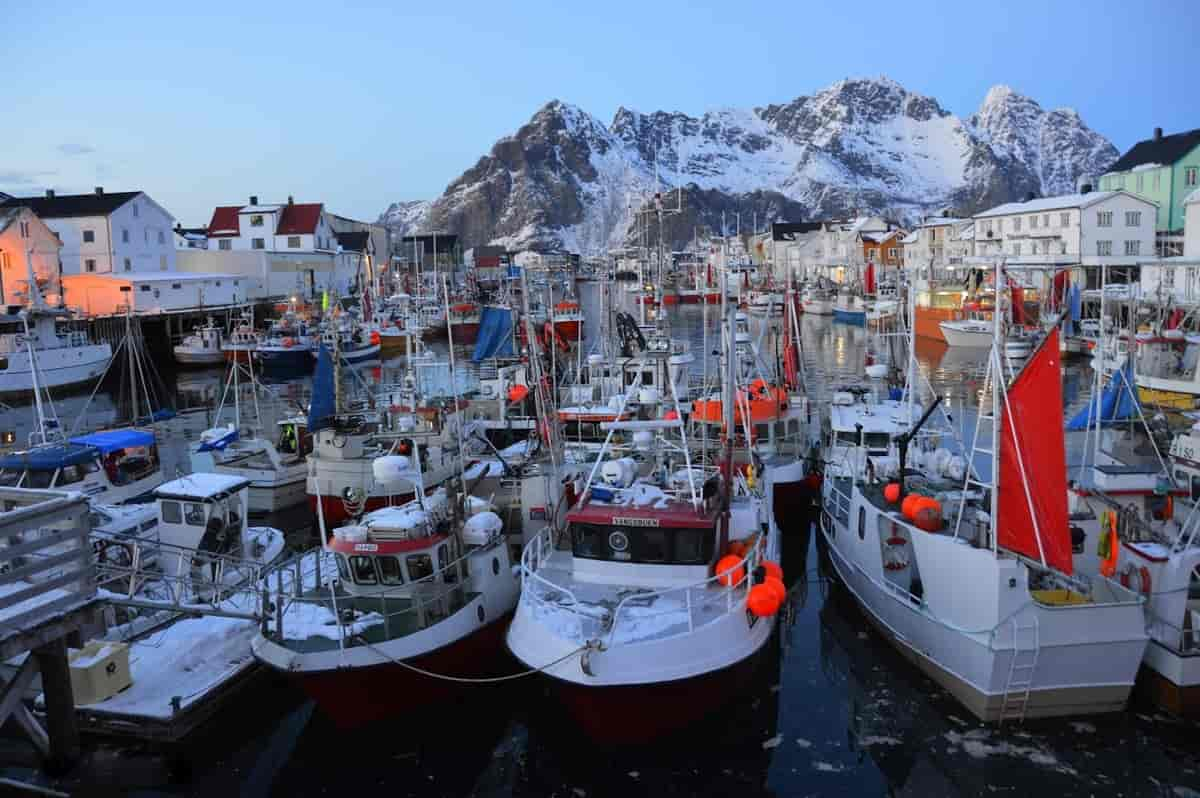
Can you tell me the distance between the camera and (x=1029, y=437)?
42.1ft

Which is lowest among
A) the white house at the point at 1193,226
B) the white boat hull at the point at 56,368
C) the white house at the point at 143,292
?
the white boat hull at the point at 56,368

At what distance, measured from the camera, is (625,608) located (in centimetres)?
1301

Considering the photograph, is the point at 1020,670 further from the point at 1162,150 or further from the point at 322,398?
the point at 1162,150

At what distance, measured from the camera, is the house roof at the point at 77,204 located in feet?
225

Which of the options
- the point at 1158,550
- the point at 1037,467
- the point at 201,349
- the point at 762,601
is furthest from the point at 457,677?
the point at 201,349

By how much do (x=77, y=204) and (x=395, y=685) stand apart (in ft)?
228

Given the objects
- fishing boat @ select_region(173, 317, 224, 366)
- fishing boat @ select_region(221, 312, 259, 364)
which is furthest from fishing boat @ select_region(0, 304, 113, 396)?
fishing boat @ select_region(221, 312, 259, 364)

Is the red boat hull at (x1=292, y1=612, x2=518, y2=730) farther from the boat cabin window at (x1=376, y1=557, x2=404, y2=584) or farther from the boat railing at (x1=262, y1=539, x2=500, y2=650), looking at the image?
the boat cabin window at (x1=376, y1=557, x2=404, y2=584)

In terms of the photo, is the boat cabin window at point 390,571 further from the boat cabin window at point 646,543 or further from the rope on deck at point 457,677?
the boat cabin window at point 646,543

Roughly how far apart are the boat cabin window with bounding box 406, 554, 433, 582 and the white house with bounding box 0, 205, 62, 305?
→ 58262 millimetres

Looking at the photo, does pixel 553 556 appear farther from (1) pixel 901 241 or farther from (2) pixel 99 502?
(1) pixel 901 241

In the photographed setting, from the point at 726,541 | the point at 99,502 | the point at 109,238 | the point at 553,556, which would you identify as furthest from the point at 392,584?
the point at 109,238

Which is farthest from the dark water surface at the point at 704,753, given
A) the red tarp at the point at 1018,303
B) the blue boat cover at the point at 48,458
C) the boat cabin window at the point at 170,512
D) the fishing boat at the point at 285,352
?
the fishing boat at the point at 285,352

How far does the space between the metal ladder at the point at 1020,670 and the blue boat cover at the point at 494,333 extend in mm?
28821
